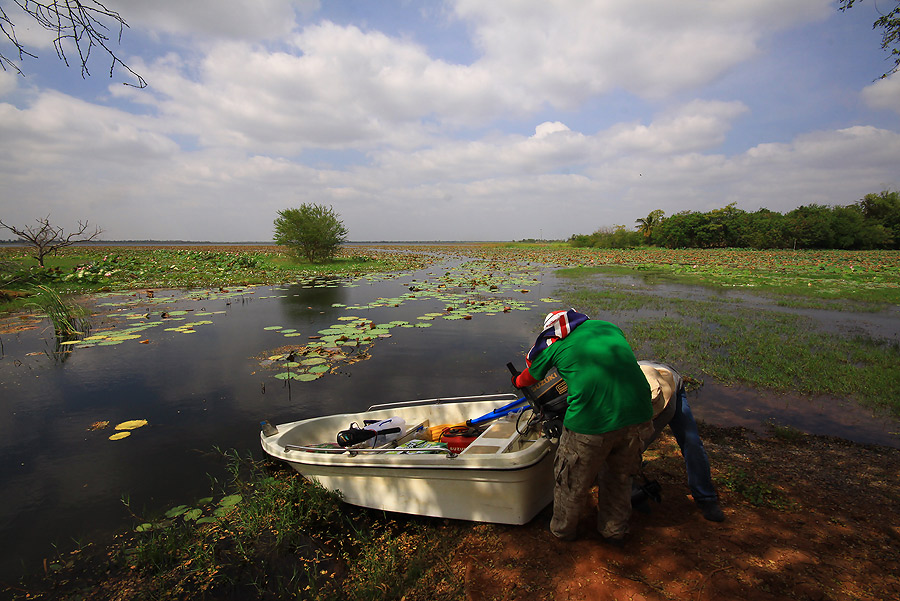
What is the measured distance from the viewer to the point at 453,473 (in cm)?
320

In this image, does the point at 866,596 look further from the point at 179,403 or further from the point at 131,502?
the point at 179,403

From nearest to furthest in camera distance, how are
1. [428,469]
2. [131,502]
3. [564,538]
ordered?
[564,538] < [428,469] < [131,502]

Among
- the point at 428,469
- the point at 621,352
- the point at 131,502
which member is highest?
the point at 621,352

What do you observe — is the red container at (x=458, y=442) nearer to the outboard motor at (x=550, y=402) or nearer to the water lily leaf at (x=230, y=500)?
the outboard motor at (x=550, y=402)

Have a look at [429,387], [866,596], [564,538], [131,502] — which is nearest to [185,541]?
[131,502]

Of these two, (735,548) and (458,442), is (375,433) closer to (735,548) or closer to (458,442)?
(458,442)

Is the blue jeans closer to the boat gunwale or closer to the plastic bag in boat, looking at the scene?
the boat gunwale

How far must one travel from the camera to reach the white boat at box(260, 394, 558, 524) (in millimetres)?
3092

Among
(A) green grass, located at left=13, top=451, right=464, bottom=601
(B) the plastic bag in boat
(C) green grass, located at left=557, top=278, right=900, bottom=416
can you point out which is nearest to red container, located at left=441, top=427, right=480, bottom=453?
(B) the plastic bag in boat

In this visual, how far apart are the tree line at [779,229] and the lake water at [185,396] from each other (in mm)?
52653

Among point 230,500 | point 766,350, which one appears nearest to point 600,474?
point 230,500

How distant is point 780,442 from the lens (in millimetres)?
4414

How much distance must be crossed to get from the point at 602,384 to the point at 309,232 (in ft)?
94.8

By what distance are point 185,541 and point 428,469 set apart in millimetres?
2215
